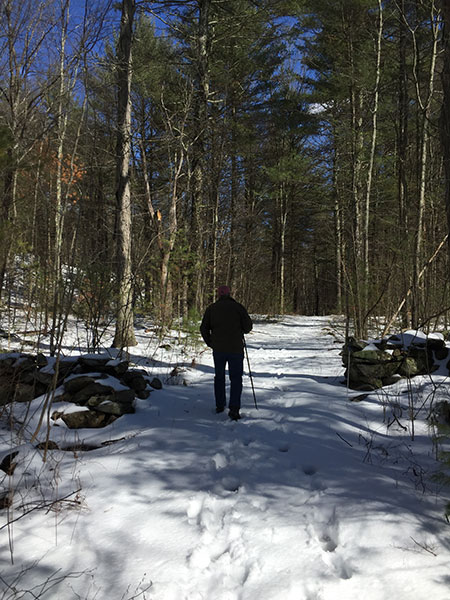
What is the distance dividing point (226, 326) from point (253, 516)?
2.64 m

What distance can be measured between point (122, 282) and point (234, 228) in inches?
318

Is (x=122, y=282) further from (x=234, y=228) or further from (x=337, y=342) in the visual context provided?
(x=234, y=228)

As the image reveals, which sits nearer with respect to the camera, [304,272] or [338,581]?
[338,581]

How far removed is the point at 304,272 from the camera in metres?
35.3

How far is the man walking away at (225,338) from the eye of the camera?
484 cm

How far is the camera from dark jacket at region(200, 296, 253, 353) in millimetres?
4891

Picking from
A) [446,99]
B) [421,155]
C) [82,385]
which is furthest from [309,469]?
[421,155]

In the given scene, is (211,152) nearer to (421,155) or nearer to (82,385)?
(421,155)

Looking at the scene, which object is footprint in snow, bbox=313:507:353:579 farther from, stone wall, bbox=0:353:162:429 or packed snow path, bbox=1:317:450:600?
stone wall, bbox=0:353:162:429

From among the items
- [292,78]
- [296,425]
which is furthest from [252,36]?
[296,425]

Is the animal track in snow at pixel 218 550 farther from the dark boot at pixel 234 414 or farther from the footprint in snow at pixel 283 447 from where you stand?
the dark boot at pixel 234 414

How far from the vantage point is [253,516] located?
2557 millimetres

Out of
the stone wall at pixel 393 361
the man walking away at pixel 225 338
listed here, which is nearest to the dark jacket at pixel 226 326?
the man walking away at pixel 225 338

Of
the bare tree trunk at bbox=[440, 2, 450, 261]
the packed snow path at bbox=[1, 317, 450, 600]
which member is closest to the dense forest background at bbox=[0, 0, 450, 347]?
the bare tree trunk at bbox=[440, 2, 450, 261]
